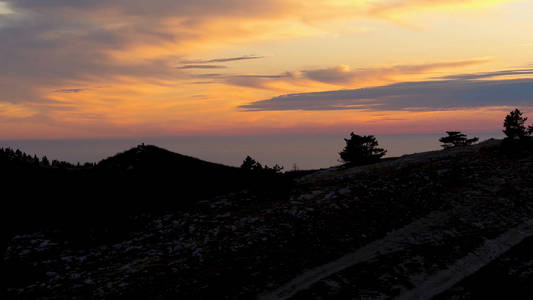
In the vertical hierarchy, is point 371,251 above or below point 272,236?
below

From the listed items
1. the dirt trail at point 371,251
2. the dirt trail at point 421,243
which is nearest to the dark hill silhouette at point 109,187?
the dirt trail at point 371,251

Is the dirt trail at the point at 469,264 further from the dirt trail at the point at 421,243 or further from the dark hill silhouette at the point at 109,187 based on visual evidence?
the dark hill silhouette at the point at 109,187

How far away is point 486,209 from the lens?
18766mm

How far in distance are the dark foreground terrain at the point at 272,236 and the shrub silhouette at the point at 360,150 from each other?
17685mm

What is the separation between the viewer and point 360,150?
43.8 metres

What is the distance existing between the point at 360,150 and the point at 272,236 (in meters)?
29.4

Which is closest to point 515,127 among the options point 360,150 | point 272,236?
point 360,150

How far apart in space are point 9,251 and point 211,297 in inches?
348

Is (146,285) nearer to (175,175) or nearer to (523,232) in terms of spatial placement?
(175,175)

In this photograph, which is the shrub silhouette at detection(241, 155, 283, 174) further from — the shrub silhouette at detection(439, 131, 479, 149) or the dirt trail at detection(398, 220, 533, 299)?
the shrub silhouette at detection(439, 131, 479, 149)

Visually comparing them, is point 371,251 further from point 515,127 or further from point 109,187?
point 515,127

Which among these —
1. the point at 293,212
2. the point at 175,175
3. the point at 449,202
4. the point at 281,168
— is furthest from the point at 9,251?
the point at 449,202

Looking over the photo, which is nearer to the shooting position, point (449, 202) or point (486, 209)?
point (486, 209)

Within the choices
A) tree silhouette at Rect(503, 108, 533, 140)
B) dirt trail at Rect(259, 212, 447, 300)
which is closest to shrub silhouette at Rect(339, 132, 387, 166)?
tree silhouette at Rect(503, 108, 533, 140)
